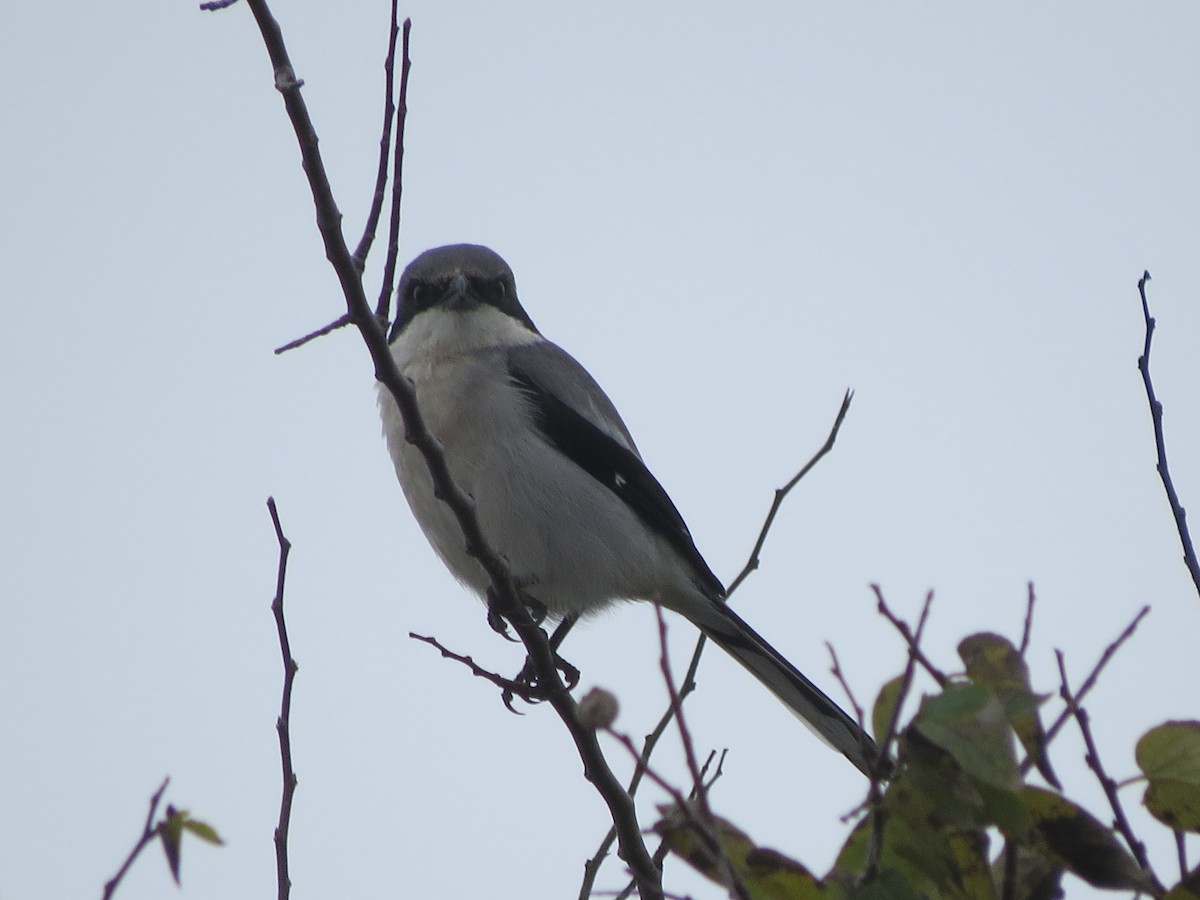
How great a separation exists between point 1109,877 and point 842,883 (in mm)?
317

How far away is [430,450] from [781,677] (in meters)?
2.13

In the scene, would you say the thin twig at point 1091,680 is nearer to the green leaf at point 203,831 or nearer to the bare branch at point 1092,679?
the bare branch at point 1092,679

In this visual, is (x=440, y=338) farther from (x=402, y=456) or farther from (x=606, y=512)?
(x=606, y=512)

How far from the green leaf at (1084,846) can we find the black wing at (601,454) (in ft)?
10.8

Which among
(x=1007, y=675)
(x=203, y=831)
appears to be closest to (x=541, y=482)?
(x=203, y=831)

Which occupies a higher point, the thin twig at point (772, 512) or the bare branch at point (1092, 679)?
the thin twig at point (772, 512)

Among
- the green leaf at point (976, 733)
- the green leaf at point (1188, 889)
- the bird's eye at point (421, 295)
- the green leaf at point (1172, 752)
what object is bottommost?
the green leaf at point (1188, 889)

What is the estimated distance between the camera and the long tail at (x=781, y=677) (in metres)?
4.46

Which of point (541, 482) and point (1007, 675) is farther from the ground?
point (541, 482)

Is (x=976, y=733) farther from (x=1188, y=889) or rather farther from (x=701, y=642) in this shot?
(x=701, y=642)

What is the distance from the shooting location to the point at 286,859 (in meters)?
2.63

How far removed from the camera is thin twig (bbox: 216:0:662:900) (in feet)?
8.23

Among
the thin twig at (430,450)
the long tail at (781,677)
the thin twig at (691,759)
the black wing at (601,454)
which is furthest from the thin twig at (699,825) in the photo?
the black wing at (601,454)

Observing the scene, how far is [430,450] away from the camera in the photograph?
2.98 meters
